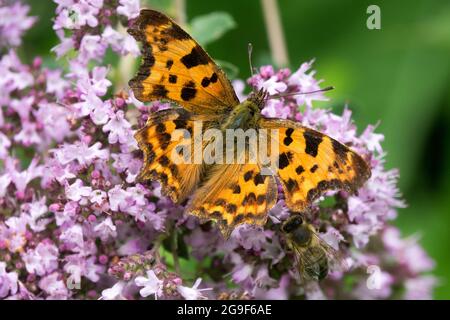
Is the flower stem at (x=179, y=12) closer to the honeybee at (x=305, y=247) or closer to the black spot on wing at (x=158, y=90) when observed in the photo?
the black spot on wing at (x=158, y=90)

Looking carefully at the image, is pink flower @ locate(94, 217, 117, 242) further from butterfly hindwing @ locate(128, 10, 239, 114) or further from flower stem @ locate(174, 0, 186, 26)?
flower stem @ locate(174, 0, 186, 26)

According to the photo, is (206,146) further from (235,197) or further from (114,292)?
(114,292)

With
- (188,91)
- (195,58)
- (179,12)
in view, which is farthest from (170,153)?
(179,12)

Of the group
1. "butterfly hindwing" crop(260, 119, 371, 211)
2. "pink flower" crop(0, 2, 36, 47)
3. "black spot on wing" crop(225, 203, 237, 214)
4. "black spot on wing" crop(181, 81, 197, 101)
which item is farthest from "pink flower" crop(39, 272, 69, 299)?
"pink flower" crop(0, 2, 36, 47)

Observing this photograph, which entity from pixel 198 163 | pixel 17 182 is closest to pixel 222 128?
pixel 198 163

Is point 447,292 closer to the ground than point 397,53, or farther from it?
closer to the ground

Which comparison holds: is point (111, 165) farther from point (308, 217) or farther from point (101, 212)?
point (308, 217)
